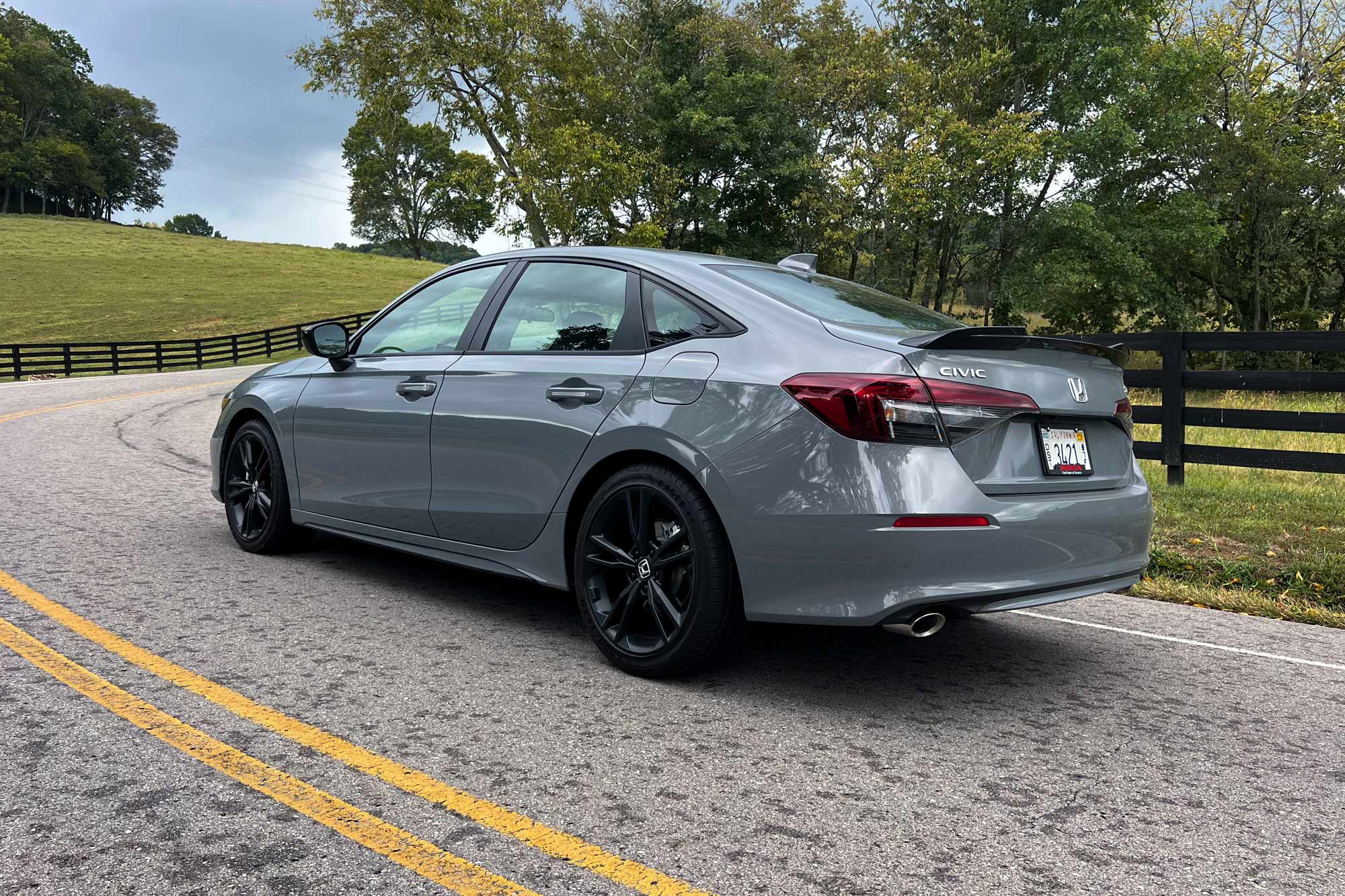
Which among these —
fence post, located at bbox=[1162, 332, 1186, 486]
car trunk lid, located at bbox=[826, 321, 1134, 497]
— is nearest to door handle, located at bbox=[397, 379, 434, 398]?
car trunk lid, located at bbox=[826, 321, 1134, 497]

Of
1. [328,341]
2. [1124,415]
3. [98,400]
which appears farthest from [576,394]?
[98,400]

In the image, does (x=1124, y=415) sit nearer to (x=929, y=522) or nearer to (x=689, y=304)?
(x=929, y=522)

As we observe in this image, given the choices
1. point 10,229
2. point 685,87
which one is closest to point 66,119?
point 10,229

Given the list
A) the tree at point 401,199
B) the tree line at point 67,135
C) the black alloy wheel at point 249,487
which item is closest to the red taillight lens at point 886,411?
the black alloy wheel at point 249,487

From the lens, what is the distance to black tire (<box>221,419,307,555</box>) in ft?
19.0

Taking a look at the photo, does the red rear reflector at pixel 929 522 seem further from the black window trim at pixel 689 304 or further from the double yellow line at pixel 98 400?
the double yellow line at pixel 98 400

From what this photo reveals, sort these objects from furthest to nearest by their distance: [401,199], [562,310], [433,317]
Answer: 1. [401,199]
2. [433,317]
3. [562,310]

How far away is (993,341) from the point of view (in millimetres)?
3619

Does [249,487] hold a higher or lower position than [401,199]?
lower

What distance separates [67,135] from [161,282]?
50.3 metres

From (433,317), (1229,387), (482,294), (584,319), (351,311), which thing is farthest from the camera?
(351,311)

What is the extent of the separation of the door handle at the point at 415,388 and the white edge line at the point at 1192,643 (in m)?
2.77

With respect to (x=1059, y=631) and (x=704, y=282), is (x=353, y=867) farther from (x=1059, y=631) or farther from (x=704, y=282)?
(x=1059, y=631)

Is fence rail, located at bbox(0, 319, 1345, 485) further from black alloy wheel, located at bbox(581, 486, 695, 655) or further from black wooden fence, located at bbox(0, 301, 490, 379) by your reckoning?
black wooden fence, located at bbox(0, 301, 490, 379)
